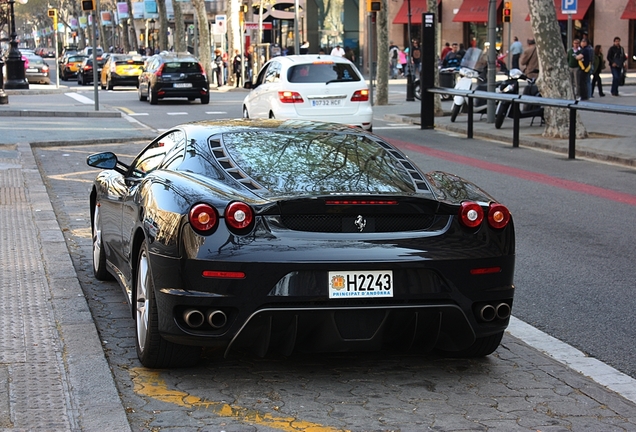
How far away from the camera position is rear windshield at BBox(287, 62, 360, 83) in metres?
20.4

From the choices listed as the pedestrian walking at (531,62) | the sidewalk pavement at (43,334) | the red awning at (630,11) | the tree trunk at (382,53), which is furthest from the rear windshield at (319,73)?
the red awning at (630,11)

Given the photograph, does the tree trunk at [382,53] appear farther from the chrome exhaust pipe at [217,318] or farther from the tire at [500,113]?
the chrome exhaust pipe at [217,318]

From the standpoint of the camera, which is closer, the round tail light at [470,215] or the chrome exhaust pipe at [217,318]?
the chrome exhaust pipe at [217,318]

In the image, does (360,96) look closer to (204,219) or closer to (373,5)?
(373,5)

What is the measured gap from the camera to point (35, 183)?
13328 mm

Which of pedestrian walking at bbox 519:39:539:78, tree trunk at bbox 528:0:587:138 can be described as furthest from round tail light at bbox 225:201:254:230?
pedestrian walking at bbox 519:39:539:78

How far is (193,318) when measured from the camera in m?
5.14

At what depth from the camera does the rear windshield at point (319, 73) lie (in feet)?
67.0

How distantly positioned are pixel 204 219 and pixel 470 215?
1.36 metres

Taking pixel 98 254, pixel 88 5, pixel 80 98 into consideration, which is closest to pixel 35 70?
pixel 80 98

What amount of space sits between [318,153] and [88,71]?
47.8 metres

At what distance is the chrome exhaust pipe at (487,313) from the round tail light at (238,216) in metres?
1.28

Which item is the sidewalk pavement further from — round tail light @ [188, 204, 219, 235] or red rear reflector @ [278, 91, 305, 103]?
red rear reflector @ [278, 91, 305, 103]

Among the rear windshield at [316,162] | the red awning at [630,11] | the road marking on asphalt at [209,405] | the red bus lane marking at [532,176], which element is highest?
the red awning at [630,11]
